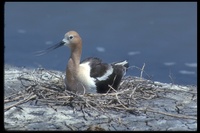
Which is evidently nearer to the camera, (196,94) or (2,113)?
(2,113)

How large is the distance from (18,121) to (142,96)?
1.72m

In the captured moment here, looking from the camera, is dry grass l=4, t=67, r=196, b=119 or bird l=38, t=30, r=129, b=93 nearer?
dry grass l=4, t=67, r=196, b=119

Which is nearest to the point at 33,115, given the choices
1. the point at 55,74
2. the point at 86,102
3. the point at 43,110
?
the point at 43,110

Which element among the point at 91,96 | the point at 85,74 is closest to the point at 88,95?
the point at 91,96

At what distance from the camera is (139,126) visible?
259 inches

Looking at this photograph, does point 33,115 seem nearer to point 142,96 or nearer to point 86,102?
point 86,102

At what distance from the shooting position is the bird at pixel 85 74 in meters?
7.46

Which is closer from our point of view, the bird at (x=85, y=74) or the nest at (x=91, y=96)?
the nest at (x=91, y=96)

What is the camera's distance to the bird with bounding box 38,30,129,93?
24.5 feet

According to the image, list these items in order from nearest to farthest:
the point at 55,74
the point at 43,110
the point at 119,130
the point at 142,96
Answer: the point at 119,130 → the point at 43,110 → the point at 142,96 → the point at 55,74

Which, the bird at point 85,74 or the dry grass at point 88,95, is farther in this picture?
the bird at point 85,74

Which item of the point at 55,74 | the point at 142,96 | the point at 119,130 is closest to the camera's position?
the point at 119,130

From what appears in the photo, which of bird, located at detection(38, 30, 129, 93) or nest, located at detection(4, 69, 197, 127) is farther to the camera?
bird, located at detection(38, 30, 129, 93)

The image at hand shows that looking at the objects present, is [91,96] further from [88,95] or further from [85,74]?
[85,74]
